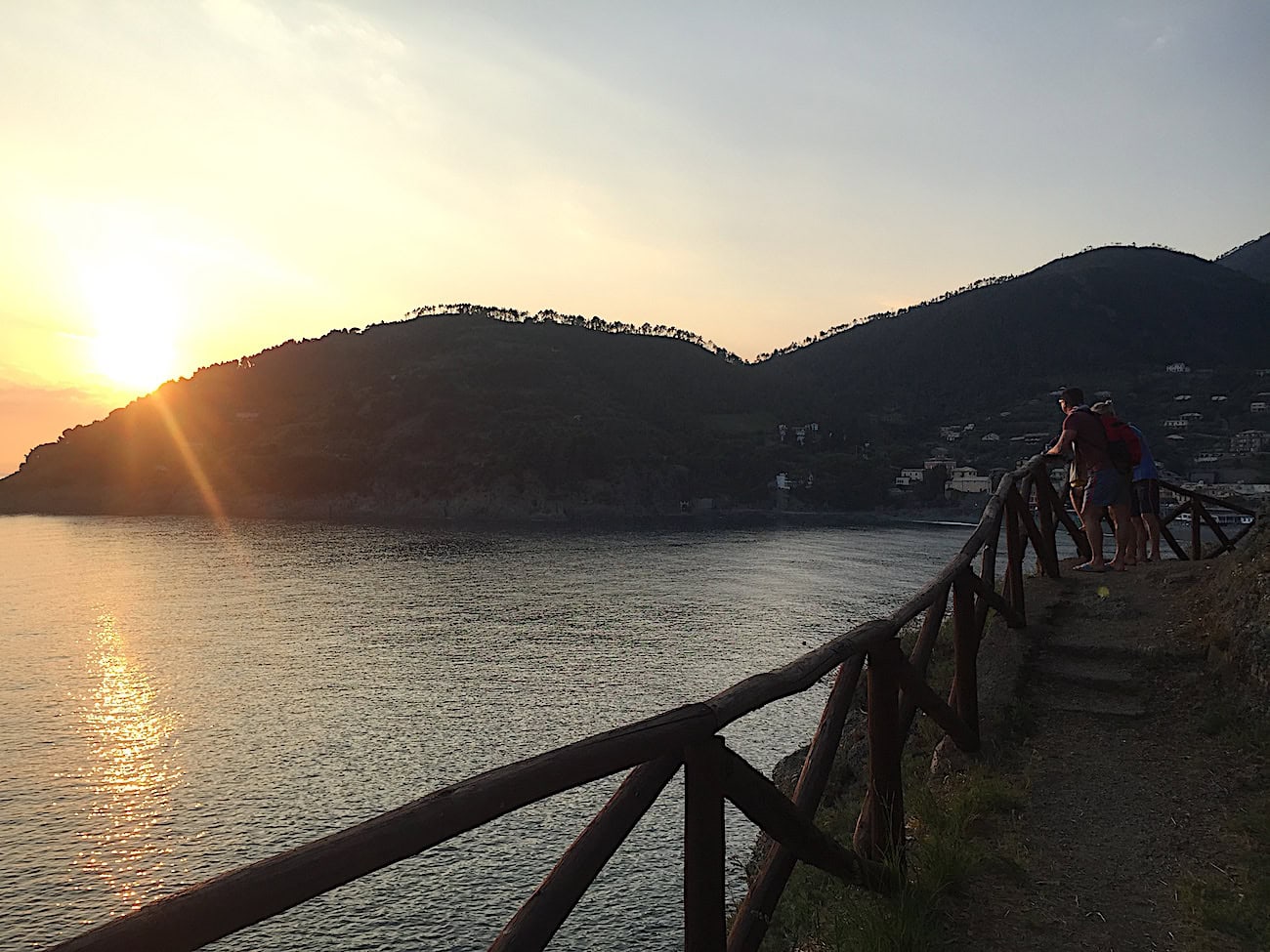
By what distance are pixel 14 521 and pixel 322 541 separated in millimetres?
61372

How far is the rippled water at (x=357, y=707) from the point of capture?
1488cm

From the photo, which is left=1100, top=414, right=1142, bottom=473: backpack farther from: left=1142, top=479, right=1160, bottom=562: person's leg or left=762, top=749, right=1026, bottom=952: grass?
left=762, top=749, right=1026, bottom=952: grass

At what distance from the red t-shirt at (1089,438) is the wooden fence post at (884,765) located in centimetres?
818

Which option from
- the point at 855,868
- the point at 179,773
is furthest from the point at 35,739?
the point at 855,868

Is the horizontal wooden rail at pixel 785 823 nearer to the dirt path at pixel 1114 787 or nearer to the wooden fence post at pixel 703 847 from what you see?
the wooden fence post at pixel 703 847

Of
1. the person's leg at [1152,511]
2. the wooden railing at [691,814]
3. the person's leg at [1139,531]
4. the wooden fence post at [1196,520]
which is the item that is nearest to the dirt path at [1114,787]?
the wooden railing at [691,814]

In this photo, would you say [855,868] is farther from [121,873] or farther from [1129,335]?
[1129,335]

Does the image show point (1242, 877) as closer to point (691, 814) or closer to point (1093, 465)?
point (691, 814)

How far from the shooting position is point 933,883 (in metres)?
4.91

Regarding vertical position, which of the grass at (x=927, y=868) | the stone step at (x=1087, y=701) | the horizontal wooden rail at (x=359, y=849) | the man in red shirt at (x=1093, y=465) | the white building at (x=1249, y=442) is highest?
the white building at (x=1249, y=442)

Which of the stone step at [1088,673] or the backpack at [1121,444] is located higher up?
the backpack at [1121,444]

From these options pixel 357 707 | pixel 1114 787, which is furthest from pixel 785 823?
pixel 357 707

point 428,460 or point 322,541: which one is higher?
point 428,460

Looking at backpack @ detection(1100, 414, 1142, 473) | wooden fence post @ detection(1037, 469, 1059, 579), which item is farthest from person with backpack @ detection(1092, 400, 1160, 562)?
wooden fence post @ detection(1037, 469, 1059, 579)
